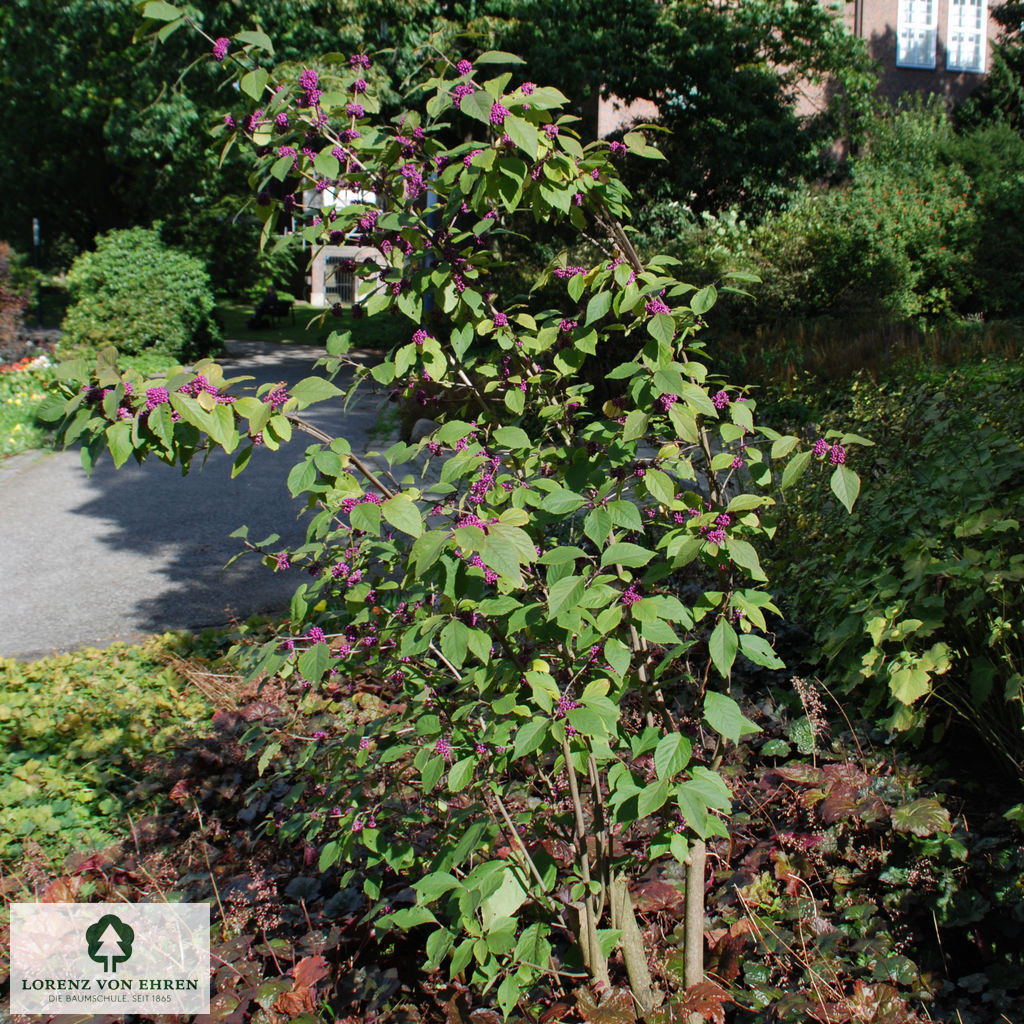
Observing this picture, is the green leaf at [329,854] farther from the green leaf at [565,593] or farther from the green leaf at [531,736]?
the green leaf at [565,593]

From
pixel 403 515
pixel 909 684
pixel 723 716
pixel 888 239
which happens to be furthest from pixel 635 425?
pixel 888 239

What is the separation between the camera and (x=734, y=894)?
2.49 meters

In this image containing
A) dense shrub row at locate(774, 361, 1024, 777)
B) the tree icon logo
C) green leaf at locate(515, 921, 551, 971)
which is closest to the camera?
green leaf at locate(515, 921, 551, 971)

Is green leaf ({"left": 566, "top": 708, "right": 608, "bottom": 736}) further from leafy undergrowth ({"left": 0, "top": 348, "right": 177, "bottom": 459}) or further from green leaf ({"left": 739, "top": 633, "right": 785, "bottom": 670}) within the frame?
leafy undergrowth ({"left": 0, "top": 348, "right": 177, "bottom": 459})

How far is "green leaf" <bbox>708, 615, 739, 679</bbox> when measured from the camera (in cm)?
165

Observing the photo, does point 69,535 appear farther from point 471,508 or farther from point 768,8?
point 768,8

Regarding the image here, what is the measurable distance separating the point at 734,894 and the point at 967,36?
90.5ft

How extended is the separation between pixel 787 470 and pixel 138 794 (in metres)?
2.82

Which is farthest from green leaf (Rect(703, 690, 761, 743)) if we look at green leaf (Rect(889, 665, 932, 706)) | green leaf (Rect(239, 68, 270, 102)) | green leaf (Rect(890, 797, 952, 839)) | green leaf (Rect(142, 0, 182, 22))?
green leaf (Rect(142, 0, 182, 22))

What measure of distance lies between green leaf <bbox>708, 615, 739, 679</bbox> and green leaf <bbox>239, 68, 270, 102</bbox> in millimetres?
1468

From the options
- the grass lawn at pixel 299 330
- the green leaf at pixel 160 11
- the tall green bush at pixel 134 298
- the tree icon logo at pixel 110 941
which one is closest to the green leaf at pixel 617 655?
the green leaf at pixel 160 11

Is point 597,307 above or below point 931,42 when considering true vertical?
below

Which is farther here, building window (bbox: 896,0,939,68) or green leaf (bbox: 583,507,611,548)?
building window (bbox: 896,0,939,68)

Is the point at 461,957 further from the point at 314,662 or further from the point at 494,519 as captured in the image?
the point at 494,519
